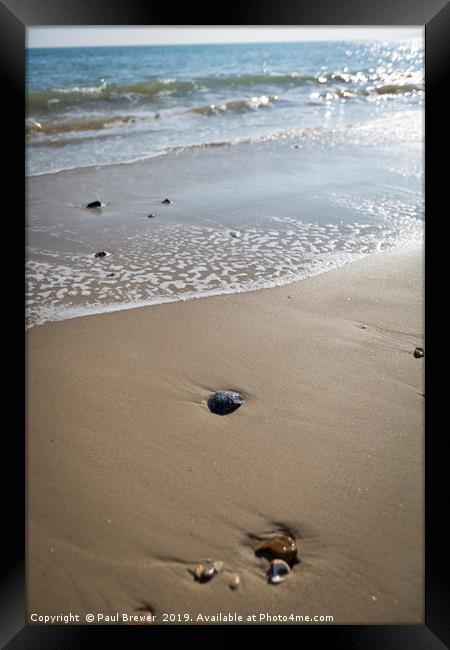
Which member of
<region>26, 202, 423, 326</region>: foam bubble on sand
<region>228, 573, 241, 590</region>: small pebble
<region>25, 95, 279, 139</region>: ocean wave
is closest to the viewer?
<region>228, 573, 241, 590</region>: small pebble

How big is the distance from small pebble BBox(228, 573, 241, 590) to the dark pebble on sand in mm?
792

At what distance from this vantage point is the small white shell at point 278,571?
1724 mm

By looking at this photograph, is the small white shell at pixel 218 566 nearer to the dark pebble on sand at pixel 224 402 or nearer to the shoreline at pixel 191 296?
the dark pebble on sand at pixel 224 402

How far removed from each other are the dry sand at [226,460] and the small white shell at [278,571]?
Result: 21mm

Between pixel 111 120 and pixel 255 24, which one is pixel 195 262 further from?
pixel 111 120

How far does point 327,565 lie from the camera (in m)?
1.77

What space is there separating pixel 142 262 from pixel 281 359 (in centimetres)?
154

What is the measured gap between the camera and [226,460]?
2152 mm

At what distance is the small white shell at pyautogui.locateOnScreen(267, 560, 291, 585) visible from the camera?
5.65ft

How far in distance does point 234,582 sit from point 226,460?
509mm

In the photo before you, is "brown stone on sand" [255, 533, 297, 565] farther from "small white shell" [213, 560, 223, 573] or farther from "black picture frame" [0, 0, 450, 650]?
"black picture frame" [0, 0, 450, 650]

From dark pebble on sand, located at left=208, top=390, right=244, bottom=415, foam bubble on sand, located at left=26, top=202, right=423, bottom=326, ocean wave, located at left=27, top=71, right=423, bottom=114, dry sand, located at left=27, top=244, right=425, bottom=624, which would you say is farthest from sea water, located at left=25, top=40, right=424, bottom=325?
dark pebble on sand, located at left=208, top=390, right=244, bottom=415

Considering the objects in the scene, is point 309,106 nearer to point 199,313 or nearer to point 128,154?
point 128,154

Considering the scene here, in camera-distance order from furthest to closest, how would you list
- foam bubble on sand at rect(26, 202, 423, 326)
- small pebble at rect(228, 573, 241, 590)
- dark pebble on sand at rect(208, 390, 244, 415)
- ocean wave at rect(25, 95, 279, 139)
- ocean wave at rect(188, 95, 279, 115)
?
1. ocean wave at rect(188, 95, 279, 115)
2. ocean wave at rect(25, 95, 279, 139)
3. foam bubble on sand at rect(26, 202, 423, 326)
4. dark pebble on sand at rect(208, 390, 244, 415)
5. small pebble at rect(228, 573, 241, 590)
